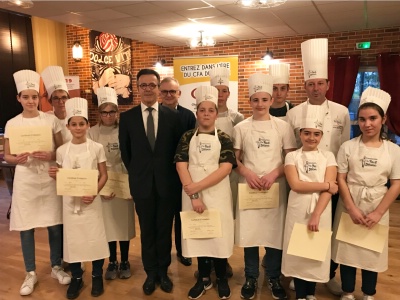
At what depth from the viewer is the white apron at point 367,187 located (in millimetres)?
2010

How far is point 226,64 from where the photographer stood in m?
5.38

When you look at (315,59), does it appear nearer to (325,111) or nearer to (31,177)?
(325,111)

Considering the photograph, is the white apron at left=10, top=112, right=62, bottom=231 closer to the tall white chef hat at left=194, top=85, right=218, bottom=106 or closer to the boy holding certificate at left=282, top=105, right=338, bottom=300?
the tall white chef hat at left=194, top=85, right=218, bottom=106

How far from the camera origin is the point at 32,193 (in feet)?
8.00

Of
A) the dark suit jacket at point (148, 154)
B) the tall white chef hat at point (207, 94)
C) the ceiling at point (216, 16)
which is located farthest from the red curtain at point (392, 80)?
the dark suit jacket at point (148, 154)

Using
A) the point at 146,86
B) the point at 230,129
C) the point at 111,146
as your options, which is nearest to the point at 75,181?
the point at 111,146

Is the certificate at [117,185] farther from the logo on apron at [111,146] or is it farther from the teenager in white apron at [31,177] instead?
the teenager in white apron at [31,177]

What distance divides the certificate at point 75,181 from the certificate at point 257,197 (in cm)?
101

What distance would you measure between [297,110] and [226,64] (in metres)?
3.19

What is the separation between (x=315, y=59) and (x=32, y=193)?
2.26 meters

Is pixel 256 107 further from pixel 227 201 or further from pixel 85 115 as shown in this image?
pixel 85 115

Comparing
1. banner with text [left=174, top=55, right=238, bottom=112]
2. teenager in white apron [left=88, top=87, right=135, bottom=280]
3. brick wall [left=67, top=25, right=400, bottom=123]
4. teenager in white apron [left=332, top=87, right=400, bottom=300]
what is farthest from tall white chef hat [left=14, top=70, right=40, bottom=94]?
brick wall [left=67, top=25, right=400, bottom=123]

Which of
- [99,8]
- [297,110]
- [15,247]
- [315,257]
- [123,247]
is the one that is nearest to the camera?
[315,257]

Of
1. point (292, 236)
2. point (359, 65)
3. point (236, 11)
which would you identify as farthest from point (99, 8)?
point (359, 65)
